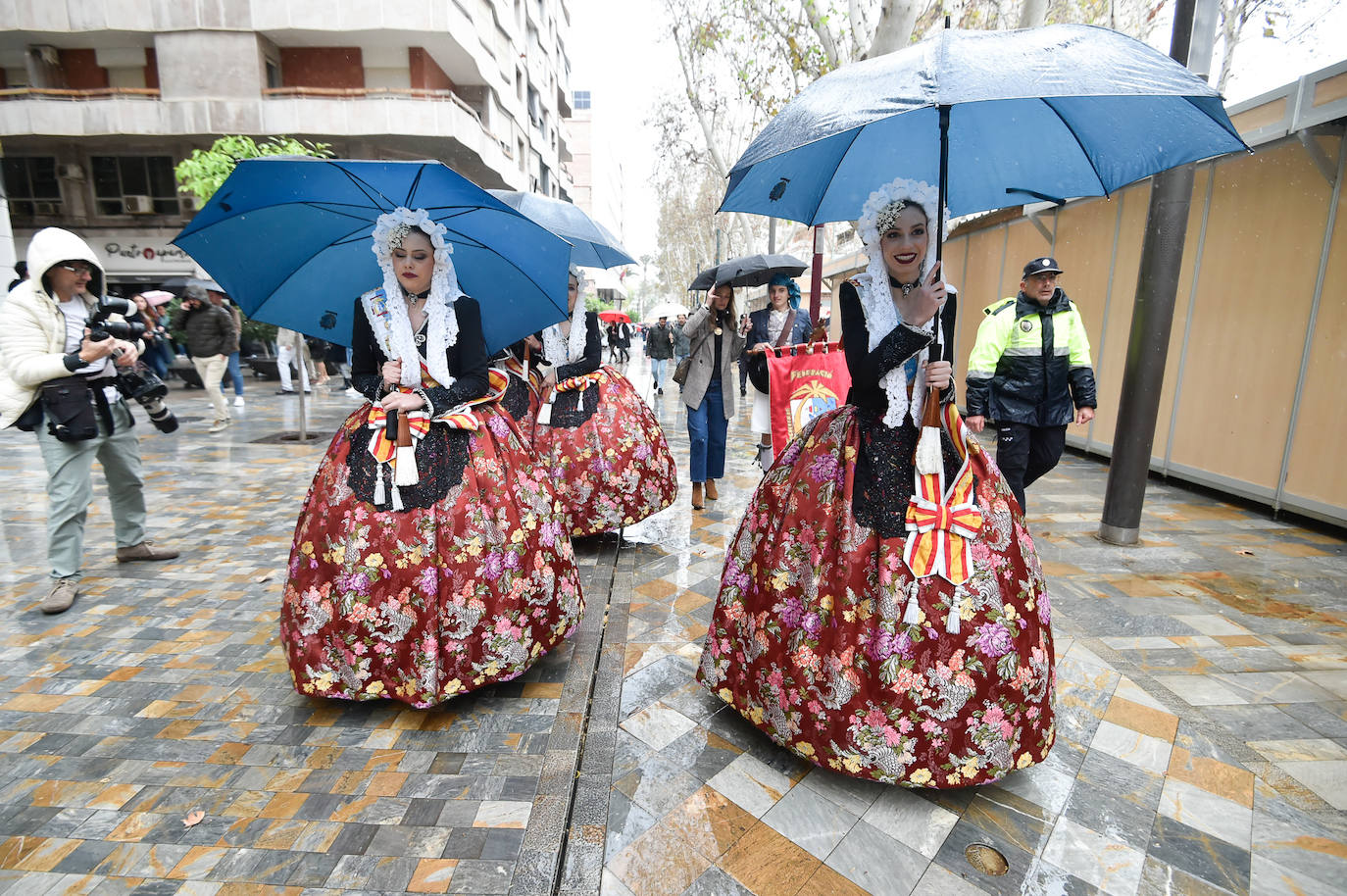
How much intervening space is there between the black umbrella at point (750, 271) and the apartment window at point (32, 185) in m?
24.8

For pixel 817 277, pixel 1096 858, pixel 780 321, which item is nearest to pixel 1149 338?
pixel 817 277

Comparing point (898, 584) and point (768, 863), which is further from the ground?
point (898, 584)

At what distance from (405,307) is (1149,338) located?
16.3ft

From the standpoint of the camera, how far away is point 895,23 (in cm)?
590

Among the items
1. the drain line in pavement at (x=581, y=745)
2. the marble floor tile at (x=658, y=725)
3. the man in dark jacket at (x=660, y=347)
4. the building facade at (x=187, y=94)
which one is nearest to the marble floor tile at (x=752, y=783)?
the marble floor tile at (x=658, y=725)

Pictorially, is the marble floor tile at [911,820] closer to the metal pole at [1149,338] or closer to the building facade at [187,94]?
the metal pole at [1149,338]

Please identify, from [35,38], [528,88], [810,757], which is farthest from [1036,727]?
[528,88]

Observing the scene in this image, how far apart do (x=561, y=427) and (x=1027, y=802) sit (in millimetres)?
3376

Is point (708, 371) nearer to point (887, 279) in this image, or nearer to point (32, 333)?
point (887, 279)

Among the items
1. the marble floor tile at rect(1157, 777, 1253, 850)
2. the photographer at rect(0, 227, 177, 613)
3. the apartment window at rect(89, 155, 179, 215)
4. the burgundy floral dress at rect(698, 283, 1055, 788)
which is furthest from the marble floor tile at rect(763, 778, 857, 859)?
the apartment window at rect(89, 155, 179, 215)

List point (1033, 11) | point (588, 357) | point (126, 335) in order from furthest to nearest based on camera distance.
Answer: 1. point (1033, 11)
2. point (588, 357)
3. point (126, 335)

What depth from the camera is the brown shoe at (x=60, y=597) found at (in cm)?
366

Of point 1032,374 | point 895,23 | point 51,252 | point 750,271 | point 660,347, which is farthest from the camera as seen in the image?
point 660,347

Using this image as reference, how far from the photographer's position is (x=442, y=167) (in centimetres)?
242
